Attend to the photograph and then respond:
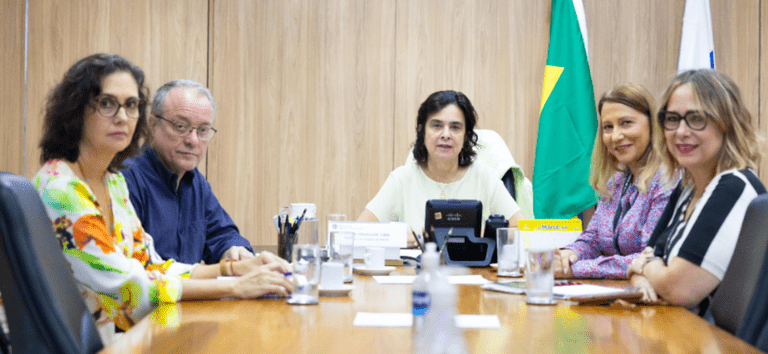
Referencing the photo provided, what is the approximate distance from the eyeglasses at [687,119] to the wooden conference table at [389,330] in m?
0.56

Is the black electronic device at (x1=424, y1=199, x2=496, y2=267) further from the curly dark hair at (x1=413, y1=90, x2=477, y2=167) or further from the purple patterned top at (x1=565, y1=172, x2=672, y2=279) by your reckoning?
the curly dark hair at (x1=413, y1=90, x2=477, y2=167)

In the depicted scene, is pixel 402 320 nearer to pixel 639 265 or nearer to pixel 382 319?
pixel 382 319

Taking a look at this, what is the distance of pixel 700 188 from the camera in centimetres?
174

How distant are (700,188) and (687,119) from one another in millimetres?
209

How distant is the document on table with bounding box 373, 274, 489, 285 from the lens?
179cm

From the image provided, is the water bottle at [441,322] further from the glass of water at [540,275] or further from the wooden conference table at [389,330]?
the glass of water at [540,275]

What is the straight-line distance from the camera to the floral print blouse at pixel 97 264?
133cm

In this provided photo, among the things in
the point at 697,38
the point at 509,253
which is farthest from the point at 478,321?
the point at 697,38

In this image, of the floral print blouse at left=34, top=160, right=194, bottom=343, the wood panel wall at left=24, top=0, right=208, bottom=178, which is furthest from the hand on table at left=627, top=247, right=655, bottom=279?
the wood panel wall at left=24, top=0, right=208, bottom=178

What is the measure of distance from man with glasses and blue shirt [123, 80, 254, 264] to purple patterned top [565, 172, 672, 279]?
128 centimetres

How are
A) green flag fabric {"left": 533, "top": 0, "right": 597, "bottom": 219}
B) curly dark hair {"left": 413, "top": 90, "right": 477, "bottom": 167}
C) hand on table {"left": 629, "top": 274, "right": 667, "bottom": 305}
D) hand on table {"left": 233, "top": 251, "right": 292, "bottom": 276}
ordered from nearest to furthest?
hand on table {"left": 629, "top": 274, "right": 667, "bottom": 305}, hand on table {"left": 233, "top": 251, "right": 292, "bottom": 276}, curly dark hair {"left": 413, "top": 90, "right": 477, "bottom": 167}, green flag fabric {"left": 533, "top": 0, "right": 597, "bottom": 219}

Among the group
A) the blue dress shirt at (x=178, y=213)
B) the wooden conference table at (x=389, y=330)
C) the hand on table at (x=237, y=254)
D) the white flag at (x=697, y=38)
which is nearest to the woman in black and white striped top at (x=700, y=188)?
the wooden conference table at (x=389, y=330)

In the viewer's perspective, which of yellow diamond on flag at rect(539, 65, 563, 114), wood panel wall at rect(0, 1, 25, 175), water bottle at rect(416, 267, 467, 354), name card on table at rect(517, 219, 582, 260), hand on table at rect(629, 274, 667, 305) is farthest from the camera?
wood panel wall at rect(0, 1, 25, 175)

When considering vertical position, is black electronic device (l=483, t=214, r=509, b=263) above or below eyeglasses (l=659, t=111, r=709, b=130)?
below
